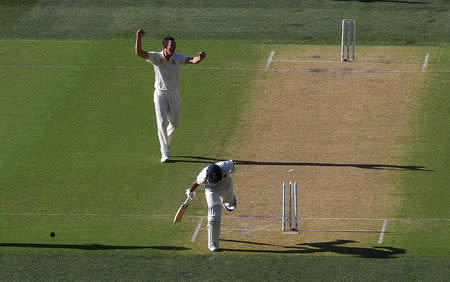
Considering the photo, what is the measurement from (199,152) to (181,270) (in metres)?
6.50

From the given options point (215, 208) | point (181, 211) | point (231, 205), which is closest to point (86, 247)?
point (181, 211)

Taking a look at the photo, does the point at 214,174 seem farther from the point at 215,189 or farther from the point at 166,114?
the point at 166,114

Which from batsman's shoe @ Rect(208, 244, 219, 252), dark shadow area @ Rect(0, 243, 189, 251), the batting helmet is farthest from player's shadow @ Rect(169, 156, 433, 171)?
the batting helmet

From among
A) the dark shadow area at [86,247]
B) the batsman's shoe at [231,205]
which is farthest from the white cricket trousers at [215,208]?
the dark shadow area at [86,247]

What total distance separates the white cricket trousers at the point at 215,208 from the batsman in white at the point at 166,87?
14.3 ft

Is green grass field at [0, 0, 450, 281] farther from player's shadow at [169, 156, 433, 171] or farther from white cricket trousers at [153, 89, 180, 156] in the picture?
white cricket trousers at [153, 89, 180, 156]

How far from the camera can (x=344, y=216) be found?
2497 centimetres

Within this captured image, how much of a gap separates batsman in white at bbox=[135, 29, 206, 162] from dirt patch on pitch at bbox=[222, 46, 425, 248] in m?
1.76

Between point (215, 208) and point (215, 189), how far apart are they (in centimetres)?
53

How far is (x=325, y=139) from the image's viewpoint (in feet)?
96.5

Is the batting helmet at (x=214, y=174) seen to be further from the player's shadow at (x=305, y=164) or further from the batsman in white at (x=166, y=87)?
the player's shadow at (x=305, y=164)

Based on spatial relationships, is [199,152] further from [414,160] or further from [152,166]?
[414,160]

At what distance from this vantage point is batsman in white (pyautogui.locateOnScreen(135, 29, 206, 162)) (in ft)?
89.2

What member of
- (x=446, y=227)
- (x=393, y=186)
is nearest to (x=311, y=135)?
(x=393, y=186)
